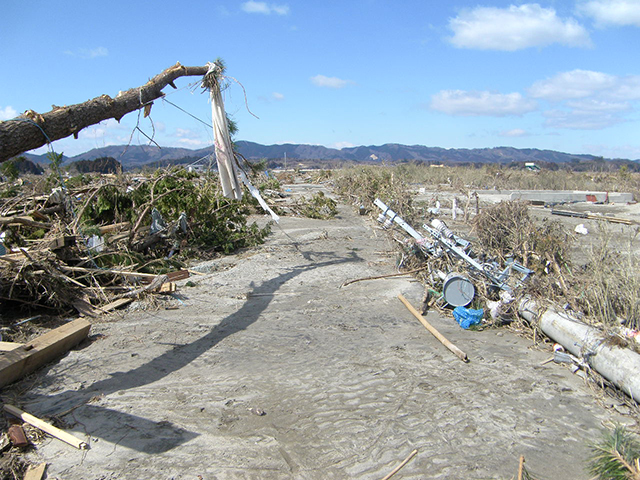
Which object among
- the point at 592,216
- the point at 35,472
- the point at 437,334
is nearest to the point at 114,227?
the point at 35,472

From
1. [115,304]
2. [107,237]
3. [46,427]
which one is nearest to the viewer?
[46,427]

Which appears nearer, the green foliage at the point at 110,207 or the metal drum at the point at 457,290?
the metal drum at the point at 457,290

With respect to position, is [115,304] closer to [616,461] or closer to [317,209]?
[616,461]

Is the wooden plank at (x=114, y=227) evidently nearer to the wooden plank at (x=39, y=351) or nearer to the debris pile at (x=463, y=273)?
the wooden plank at (x=39, y=351)

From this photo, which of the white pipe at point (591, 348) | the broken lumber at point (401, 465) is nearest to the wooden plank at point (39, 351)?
the broken lumber at point (401, 465)

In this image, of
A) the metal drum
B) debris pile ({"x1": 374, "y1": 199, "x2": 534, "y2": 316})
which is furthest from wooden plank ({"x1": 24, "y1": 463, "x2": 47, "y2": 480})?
Result: the metal drum

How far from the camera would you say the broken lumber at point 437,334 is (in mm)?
4664

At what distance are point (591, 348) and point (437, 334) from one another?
60.5 inches

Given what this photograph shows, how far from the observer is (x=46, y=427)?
10.5ft

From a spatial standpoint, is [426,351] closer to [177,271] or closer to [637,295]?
[637,295]

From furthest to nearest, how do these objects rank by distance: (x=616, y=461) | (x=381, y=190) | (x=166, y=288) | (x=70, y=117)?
1. (x=381, y=190)
2. (x=166, y=288)
3. (x=70, y=117)
4. (x=616, y=461)

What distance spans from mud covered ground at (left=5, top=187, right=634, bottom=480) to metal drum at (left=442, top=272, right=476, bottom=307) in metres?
0.34

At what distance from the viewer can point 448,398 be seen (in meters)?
3.87

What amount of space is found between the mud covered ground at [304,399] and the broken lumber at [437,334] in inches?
3.3
